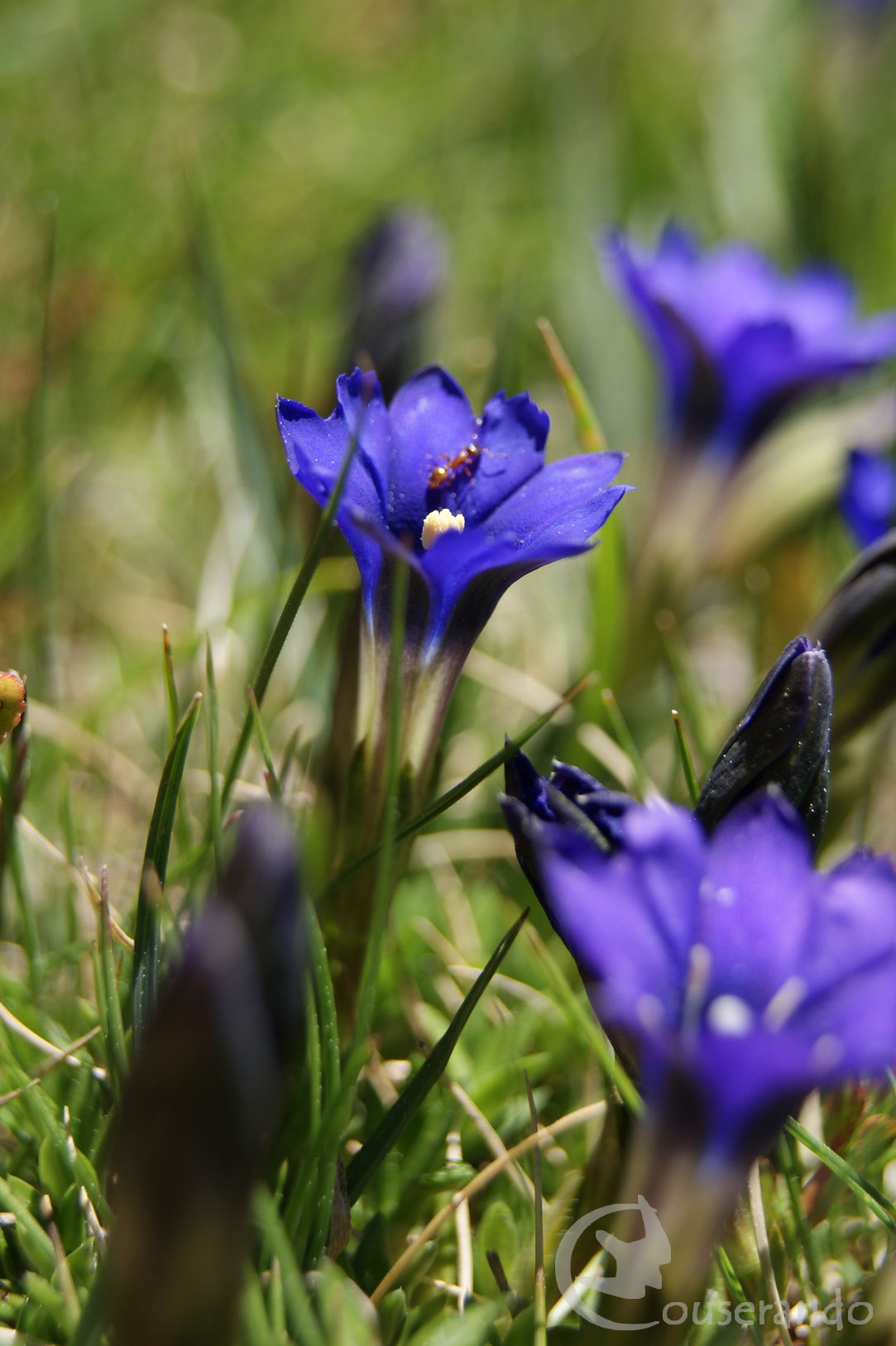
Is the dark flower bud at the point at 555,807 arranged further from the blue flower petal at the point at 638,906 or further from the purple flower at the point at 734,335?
the purple flower at the point at 734,335

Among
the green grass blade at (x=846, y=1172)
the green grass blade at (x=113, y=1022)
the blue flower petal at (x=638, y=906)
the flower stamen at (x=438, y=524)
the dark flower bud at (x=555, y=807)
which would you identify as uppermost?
the flower stamen at (x=438, y=524)

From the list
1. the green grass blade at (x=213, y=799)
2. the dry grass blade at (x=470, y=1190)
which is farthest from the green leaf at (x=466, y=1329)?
the green grass blade at (x=213, y=799)

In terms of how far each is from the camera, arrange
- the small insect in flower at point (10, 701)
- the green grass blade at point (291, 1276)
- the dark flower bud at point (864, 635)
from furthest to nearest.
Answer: the dark flower bud at point (864, 635), the small insect in flower at point (10, 701), the green grass blade at point (291, 1276)

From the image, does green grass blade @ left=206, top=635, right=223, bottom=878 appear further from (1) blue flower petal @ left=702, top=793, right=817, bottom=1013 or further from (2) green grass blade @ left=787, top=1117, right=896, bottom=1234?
(2) green grass blade @ left=787, top=1117, right=896, bottom=1234

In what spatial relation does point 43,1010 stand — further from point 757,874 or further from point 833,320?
point 833,320

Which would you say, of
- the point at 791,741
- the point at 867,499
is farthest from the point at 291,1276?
the point at 867,499

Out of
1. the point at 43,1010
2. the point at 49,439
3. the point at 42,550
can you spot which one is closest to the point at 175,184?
the point at 49,439

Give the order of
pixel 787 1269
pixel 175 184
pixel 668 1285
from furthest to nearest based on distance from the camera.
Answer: pixel 175 184 → pixel 787 1269 → pixel 668 1285
